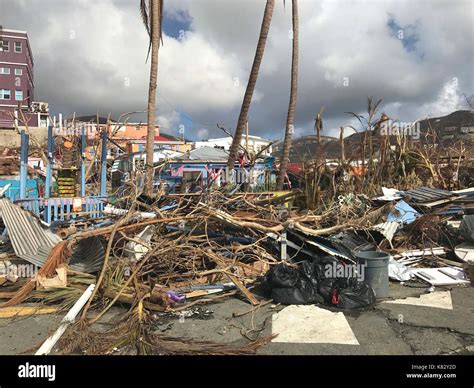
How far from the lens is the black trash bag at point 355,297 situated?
4961 millimetres

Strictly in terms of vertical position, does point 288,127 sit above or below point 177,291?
above

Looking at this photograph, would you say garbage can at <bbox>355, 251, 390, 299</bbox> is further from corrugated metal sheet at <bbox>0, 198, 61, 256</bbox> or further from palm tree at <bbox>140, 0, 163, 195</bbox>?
palm tree at <bbox>140, 0, 163, 195</bbox>

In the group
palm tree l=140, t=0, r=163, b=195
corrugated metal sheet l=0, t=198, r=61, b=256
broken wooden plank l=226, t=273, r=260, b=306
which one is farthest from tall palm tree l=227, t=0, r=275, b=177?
broken wooden plank l=226, t=273, r=260, b=306

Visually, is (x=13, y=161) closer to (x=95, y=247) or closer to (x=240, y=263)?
(x=95, y=247)

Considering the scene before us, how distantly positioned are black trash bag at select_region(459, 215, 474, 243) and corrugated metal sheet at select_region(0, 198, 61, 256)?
7.31 meters

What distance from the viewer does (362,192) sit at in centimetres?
1042

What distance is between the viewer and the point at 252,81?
12.1 m

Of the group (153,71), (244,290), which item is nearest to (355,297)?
(244,290)

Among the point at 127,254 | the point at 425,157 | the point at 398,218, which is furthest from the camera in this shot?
the point at 425,157

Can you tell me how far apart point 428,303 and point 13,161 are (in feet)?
65.8

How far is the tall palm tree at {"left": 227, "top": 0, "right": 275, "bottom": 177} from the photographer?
11859 millimetres

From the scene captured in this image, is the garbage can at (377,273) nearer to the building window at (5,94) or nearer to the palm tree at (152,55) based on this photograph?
the palm tree at (152,55)
